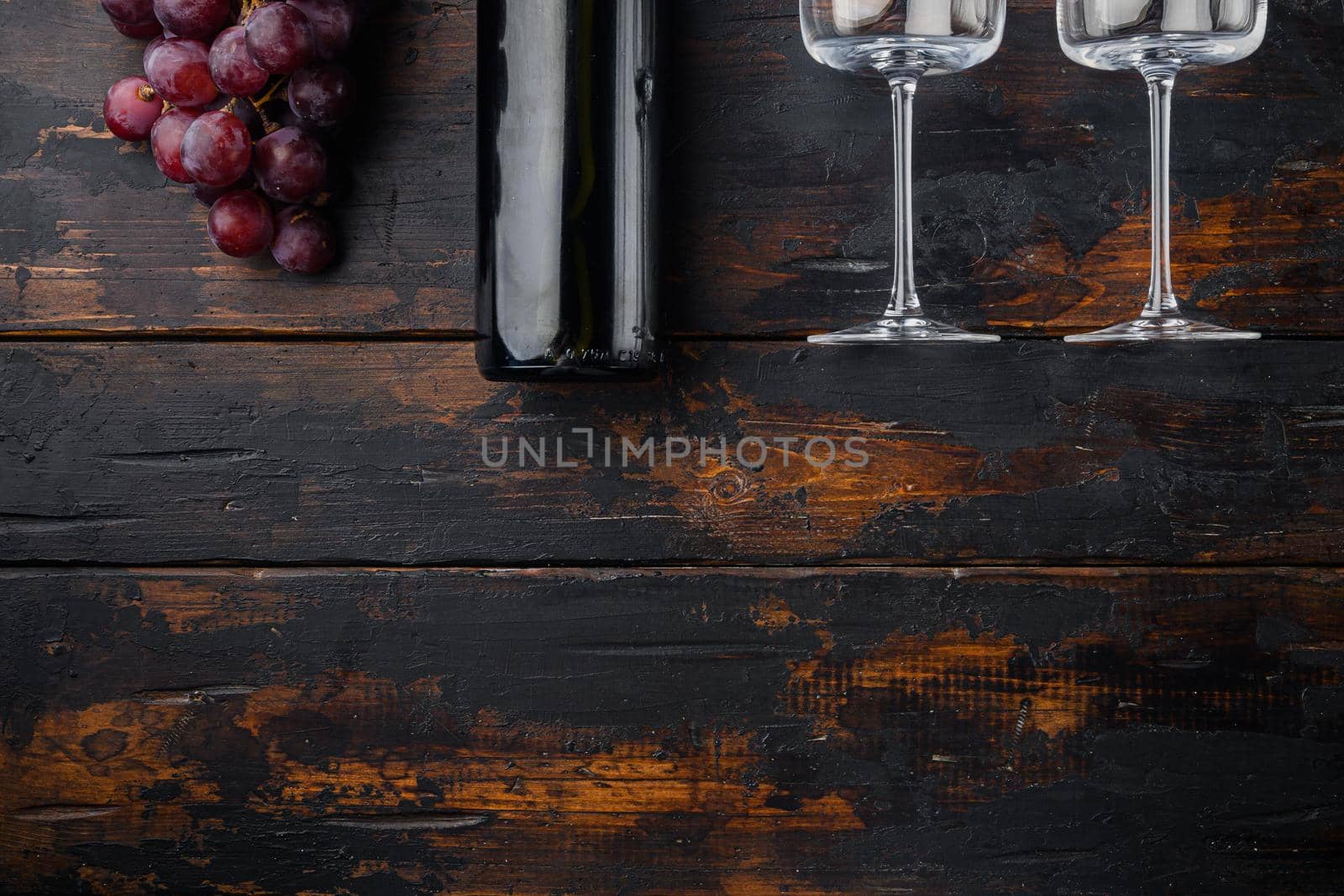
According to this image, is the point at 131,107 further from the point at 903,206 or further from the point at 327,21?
the point at 903,206

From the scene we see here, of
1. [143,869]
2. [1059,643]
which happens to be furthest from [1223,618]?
[143,869]

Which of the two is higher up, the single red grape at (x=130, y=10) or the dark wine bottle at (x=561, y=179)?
the single red grape at (x=130, y=10)

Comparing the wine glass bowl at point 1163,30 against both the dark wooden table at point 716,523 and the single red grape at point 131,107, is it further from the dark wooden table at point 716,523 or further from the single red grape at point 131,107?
the single red grape at point 131,107

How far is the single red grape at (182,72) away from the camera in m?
0.57

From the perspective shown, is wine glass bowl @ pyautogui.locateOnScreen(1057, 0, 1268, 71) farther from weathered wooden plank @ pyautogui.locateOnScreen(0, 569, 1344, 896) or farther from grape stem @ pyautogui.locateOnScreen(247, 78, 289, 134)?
grape stem @ pyautogui.locateOnScreen(247, 78, 289, 134)

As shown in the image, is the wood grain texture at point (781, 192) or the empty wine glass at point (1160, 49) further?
the wood grain texture at point (781, 192)

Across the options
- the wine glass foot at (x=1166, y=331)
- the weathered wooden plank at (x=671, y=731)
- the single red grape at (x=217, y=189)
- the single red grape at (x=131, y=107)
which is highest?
the single red grape at (x=131, y=107)

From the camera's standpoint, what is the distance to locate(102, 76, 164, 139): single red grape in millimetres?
591

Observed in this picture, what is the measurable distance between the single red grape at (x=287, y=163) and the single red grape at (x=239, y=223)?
1 centimetres

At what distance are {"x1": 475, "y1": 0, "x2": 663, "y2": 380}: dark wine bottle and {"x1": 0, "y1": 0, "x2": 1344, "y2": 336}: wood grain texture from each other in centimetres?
9

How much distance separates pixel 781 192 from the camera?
2.02 feet

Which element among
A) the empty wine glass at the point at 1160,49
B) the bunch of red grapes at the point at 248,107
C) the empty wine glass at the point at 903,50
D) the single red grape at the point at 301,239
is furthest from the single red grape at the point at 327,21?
the empty wine glass at the point at 1160,49

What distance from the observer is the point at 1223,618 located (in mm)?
604

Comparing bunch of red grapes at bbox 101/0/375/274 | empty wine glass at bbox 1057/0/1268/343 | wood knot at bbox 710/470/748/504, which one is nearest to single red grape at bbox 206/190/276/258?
bunch of red grapes at bbox 101/0/375/274
